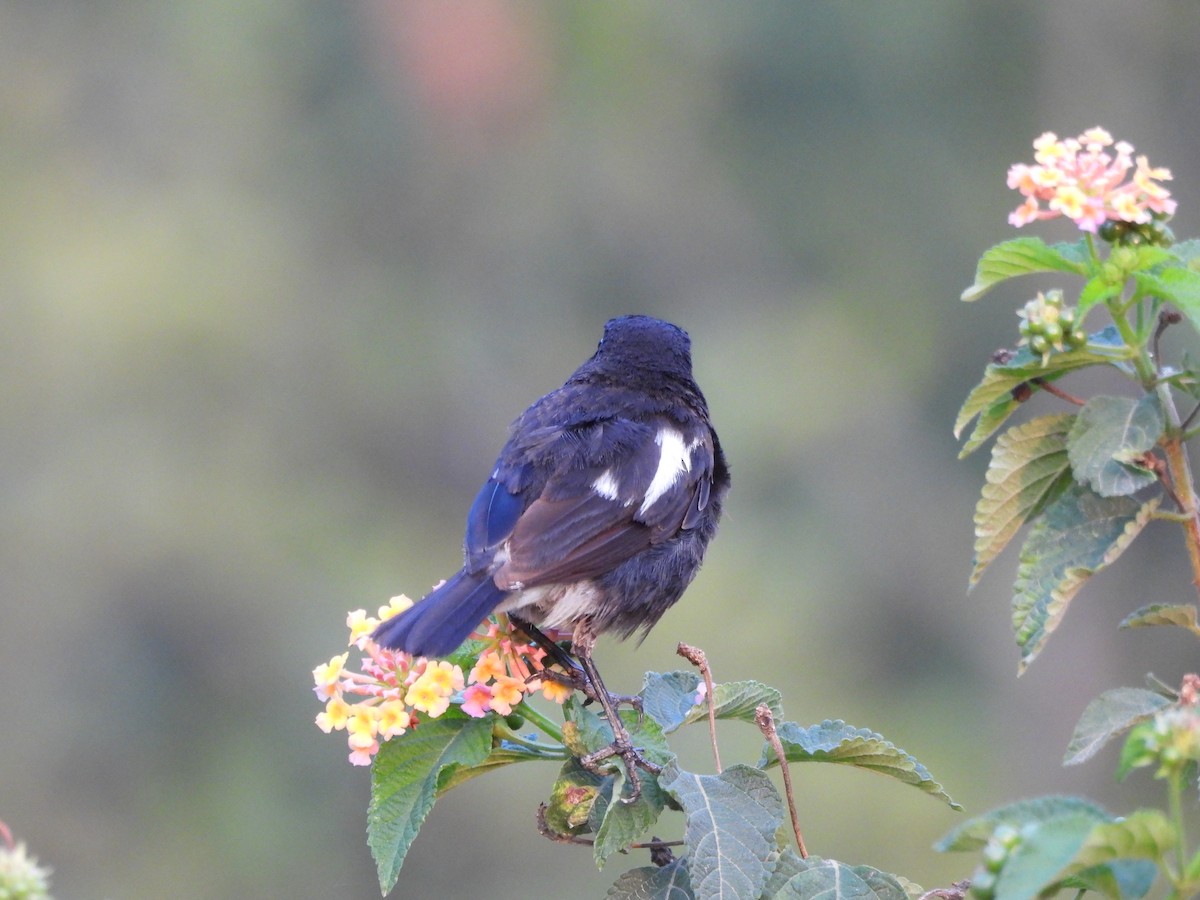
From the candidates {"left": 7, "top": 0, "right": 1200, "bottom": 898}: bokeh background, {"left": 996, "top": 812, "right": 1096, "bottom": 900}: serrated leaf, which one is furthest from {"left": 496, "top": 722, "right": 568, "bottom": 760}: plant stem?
{"left": 7, "top": 0, "right": 1200, "bottom": 898}: bokeh background

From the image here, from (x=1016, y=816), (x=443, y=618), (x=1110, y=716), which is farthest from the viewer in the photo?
(x=443, y=618)

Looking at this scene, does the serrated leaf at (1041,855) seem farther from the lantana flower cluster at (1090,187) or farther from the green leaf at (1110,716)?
the lantana flower cluster at (1090,187)

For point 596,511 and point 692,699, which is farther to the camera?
point 596,511

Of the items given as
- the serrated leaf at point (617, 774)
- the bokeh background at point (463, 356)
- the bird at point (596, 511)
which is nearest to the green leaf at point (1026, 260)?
the serrated leaf at point (617, 774)

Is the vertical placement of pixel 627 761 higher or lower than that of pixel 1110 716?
higher

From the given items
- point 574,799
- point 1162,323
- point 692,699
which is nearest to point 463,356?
point 692,699

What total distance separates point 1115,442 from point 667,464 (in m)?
1.86

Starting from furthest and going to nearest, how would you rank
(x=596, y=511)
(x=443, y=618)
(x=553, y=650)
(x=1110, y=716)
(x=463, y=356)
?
(x=463, y=356) < (x=596, y=511) < (x=553, y=650) < (x=443, y=618) < (x=1110, y=716)

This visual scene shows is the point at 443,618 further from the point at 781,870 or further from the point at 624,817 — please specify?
the point at 781,870

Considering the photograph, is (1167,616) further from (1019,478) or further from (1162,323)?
(1162,323)

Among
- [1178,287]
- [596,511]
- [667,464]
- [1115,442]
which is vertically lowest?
[1115,442]

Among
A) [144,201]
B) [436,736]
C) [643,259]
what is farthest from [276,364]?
[436,736]

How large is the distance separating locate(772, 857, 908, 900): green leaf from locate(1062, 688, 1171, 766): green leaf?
0.29 metres

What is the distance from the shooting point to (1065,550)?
2168mm
